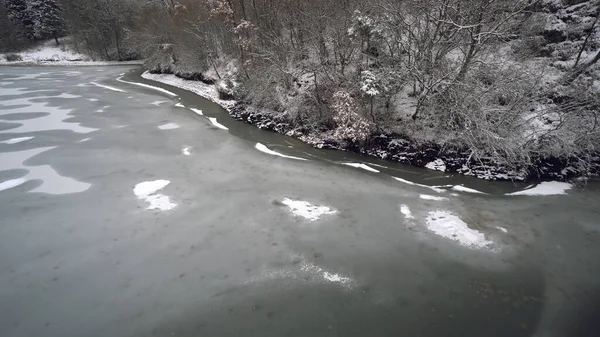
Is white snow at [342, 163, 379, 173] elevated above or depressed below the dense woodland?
below

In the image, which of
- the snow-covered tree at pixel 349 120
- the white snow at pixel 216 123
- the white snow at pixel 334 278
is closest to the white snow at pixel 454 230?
the white snow at pixel 334 278

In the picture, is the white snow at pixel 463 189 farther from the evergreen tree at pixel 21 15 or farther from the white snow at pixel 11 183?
the evergreen tree at pixel 21 15

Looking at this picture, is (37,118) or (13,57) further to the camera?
(13,57)

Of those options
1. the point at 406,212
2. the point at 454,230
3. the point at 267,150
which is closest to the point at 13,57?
the point at 267,150

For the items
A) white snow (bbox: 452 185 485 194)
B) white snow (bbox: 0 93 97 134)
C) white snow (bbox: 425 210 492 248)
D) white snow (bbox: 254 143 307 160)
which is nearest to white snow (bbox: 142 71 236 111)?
white snow (bbox: 254 143 307 160)

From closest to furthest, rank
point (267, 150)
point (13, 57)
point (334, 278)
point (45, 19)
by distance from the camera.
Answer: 1. point (334, 278)
2. point (267, 150)
3. point (13, 57)
4. point (45, 19)

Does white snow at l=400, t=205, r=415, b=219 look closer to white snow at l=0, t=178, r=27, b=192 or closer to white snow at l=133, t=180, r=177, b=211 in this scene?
white snow at l=133, t=180, r=177, b=211

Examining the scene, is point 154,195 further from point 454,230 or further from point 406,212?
point 454,230
